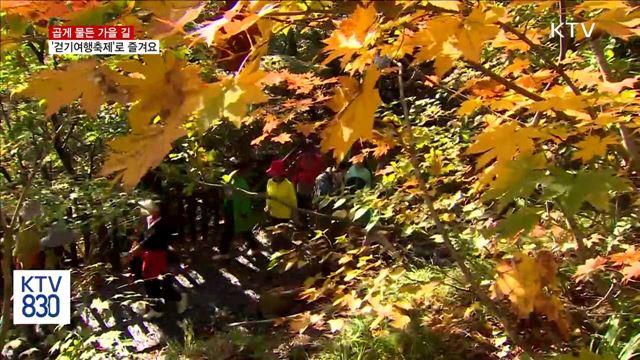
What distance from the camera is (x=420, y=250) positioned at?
4508mm

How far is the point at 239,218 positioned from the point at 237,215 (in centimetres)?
4

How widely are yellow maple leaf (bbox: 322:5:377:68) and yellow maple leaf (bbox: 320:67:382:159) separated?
0.24ft

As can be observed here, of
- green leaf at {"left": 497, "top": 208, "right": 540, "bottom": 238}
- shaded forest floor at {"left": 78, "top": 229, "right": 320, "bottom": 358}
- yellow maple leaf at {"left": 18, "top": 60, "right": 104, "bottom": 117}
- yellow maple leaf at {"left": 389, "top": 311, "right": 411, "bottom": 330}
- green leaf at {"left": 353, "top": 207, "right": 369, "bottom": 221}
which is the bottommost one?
shaded forest floor at {"left": 78, "top": 229, "right": 320, "bottom": 358}

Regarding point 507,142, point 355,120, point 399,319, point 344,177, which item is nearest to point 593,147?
point 507,142

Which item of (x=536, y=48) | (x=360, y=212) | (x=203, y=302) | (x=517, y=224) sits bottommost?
(x=203, y=302)

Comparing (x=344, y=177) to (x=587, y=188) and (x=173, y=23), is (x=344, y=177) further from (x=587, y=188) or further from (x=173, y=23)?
(x=173, y=23)

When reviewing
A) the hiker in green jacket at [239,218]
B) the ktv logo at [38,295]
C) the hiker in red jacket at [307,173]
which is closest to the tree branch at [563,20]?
the ktv logo at [38,295]

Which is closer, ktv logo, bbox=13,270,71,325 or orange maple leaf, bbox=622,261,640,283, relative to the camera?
orange maple leaf, bbox=622,261,640,283

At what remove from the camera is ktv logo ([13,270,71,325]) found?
2895 millimetres

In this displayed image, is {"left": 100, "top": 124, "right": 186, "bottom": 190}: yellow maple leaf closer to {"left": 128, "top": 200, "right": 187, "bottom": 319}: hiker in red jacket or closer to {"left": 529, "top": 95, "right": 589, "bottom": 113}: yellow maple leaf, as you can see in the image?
{"left": 529, "top": 95, "right": 589, "bottom": 113}: yellow maple leaf

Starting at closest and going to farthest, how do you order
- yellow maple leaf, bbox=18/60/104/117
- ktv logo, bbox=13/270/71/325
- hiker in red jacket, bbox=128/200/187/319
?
yellow maple leaf, bbox=18/60/104/117
ktv logo, bbox=13/270/71/325
hiker in red jacket, bbox=128/200/187/319

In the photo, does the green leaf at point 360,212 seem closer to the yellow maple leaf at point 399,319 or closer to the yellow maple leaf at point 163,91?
the yellow maple leaf at point 399,319

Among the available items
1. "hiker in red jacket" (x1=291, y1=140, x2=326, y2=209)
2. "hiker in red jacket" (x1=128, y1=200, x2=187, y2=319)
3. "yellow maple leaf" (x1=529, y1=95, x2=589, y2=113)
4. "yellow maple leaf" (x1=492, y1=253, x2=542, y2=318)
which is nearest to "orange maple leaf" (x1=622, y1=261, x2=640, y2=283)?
"yellow maple leaf" (x1=492, y1=253, x2=542, y2=318)

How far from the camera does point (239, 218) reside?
6879 mm
